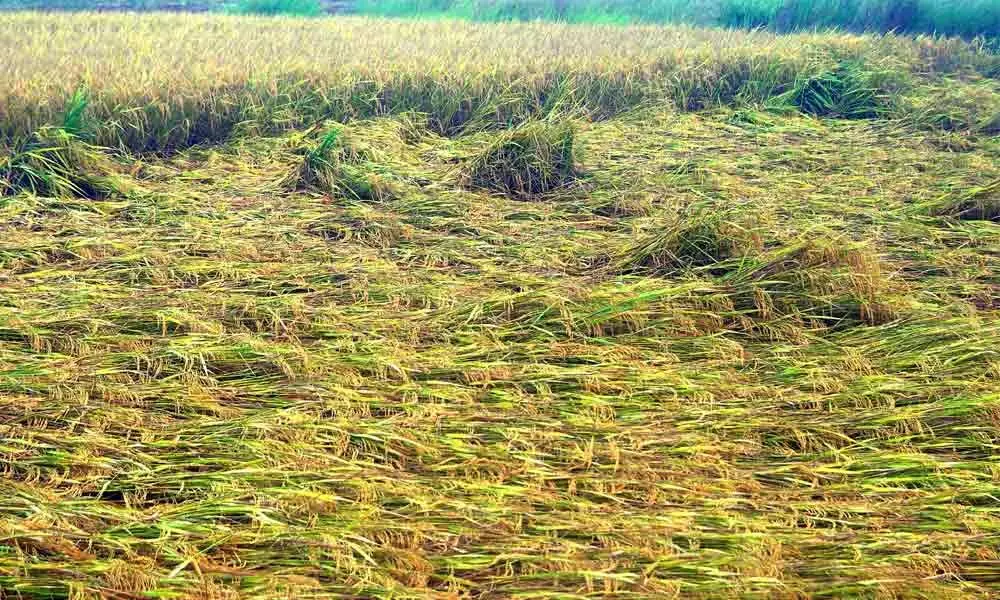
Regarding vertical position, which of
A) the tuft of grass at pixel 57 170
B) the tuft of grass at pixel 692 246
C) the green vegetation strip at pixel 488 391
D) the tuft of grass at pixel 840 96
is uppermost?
the tuft of grass at pixel 840 96

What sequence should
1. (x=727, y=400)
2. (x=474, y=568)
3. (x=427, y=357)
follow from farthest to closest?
(x=427, y=357)
(x=727, y=400)
(x=474, y=568)

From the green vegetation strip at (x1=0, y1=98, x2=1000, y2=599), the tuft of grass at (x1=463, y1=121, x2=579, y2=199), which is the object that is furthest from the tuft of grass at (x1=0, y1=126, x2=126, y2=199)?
the tuft of grass at (x1=463, y1=121, x2=579, y2=199)

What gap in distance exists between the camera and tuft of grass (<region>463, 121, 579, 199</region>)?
5086 mm

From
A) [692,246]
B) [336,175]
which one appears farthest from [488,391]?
[336,175]

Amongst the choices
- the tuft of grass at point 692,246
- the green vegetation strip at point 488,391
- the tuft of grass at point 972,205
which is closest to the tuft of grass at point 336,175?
the green vegetation strip at point 488,391

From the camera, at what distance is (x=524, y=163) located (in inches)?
201

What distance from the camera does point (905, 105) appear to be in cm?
741

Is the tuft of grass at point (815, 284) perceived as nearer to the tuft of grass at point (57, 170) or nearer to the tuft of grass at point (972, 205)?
the tuft of grass at point (972, 205)

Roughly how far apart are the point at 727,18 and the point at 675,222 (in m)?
8.97

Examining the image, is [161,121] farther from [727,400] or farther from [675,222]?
[727,400]

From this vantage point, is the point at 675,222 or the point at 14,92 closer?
the point at 675,222

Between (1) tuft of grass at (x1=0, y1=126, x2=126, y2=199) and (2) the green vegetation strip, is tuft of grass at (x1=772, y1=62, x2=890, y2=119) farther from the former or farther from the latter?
(1) tuft of grass at (x1=0, y1=126, x2=126, y2=199)

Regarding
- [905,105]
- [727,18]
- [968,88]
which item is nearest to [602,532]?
[905,105]

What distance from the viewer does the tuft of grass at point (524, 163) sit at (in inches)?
200
